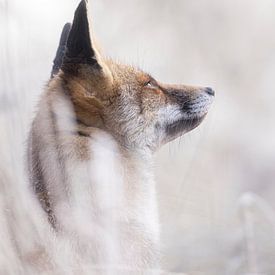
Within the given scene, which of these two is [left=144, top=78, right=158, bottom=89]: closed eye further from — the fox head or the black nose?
the black nose

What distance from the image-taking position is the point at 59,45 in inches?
81.4

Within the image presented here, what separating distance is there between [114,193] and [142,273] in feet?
0.83

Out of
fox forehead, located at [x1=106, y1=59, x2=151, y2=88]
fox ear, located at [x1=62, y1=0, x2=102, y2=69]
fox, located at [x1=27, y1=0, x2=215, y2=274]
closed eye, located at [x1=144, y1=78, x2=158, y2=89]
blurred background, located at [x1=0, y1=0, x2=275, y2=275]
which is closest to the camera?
blurred background, located at [x1=0, y1=0, x2=275, y2=275]

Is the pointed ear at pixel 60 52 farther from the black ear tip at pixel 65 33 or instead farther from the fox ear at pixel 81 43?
the fox ear at pixel 81 43

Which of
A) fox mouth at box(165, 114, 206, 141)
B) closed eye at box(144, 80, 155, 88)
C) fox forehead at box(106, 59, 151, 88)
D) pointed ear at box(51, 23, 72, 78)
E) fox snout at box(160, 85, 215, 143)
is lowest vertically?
fox mouth at box(165, 114, 206, 141)

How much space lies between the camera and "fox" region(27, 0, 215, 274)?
149 centimetres

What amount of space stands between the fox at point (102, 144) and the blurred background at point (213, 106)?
49mm

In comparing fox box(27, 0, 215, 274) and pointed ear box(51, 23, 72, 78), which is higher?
pointed ear box(51, 23, 72, 78)

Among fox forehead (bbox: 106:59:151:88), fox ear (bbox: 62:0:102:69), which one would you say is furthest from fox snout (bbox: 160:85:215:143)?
fox ear (bbox: 62:0:102:69)

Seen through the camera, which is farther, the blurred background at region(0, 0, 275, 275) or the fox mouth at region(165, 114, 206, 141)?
the fox mouth at region(165, 114, 206, 141)

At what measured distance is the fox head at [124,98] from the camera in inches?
73.3

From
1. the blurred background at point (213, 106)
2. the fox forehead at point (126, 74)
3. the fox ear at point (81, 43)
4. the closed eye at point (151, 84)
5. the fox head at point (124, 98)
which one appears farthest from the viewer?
the closed eye at point (151, 84)

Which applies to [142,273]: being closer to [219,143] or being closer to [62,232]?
[62,232]

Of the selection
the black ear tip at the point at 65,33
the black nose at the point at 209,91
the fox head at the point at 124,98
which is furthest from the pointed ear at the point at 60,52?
the black nose at the point at 209,91
